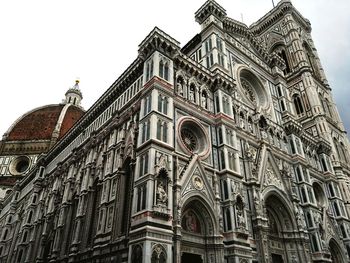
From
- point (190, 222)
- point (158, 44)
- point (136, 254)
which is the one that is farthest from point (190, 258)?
point (158, 44)

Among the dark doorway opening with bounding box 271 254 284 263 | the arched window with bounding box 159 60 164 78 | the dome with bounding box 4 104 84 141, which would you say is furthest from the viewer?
the dome with bounding box 4 104 84 141

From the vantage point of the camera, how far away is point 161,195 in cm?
1472

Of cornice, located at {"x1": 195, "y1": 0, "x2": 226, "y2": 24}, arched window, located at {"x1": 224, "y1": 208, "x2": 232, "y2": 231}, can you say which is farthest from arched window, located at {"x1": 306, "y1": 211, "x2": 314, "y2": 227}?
cornice, located at {"x1": 195, "y1": 0, "x2": 226, "y2": 24}

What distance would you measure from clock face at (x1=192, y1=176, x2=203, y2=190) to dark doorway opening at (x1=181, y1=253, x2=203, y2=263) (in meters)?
3.72

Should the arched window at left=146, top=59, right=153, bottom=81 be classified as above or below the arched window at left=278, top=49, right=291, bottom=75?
below

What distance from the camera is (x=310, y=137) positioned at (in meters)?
32.3

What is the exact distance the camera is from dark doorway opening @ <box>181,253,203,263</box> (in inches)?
616

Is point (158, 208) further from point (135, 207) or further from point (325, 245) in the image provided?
point (325, 245)

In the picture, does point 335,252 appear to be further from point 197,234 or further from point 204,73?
point 204,73

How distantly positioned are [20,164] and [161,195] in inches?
2056

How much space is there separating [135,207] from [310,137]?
975 inches

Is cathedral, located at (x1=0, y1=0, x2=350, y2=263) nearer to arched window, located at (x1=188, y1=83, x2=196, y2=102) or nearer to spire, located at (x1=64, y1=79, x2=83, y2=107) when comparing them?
arched window, located at (x1=188, y1=83, x2=196, y2=102)

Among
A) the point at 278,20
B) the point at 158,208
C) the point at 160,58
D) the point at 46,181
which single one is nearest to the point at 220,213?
the point at 158,208

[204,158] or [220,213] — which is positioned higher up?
[204,158]
